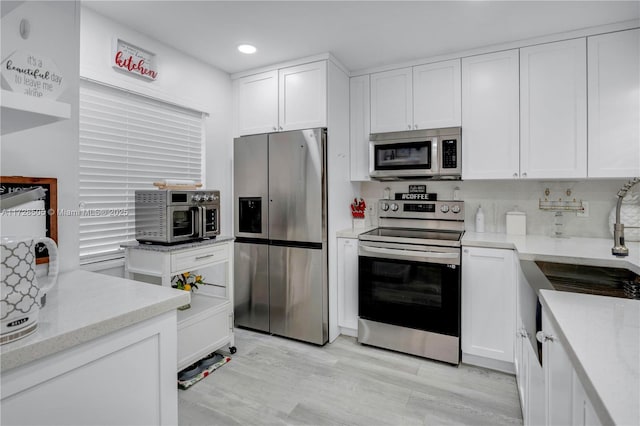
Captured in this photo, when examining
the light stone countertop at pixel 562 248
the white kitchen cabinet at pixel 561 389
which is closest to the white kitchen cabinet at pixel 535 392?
the white kitchen cabinet at pixel 561 389

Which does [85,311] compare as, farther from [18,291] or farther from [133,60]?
[133,60]

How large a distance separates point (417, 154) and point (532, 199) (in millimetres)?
1027

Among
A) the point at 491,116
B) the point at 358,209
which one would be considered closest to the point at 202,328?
the point at 358,209

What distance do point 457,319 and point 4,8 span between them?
2.83 metres

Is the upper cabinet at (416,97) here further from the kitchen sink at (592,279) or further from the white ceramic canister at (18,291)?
the white ceramic canister at (18,291)

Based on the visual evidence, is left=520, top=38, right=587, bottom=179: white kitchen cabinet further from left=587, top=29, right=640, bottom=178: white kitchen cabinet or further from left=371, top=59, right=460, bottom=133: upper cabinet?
left=371, top=59, right=460, bottom=133: upper cabinet

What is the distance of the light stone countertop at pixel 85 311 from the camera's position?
2.38ft

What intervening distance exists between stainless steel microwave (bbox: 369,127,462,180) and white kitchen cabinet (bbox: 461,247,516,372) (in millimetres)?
717

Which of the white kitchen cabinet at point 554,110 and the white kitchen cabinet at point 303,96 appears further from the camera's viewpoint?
the white kitchen cabinet at point 303,96

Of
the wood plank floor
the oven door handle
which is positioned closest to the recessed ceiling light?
the oven door handle

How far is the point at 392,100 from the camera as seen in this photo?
3.04 meters

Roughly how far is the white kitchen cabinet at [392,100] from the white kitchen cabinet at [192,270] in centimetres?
171

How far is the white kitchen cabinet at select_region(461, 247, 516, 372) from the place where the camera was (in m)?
2.38

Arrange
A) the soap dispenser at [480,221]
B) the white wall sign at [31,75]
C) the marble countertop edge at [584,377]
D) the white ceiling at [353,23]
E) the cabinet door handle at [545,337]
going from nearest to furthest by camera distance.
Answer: the marble countertop edge at [584,377] → the white wall sign at [31,75] → the cabinet door handle at [545,337] → the white ceiling at [353,23] → the soap dispenser at [480,221]
